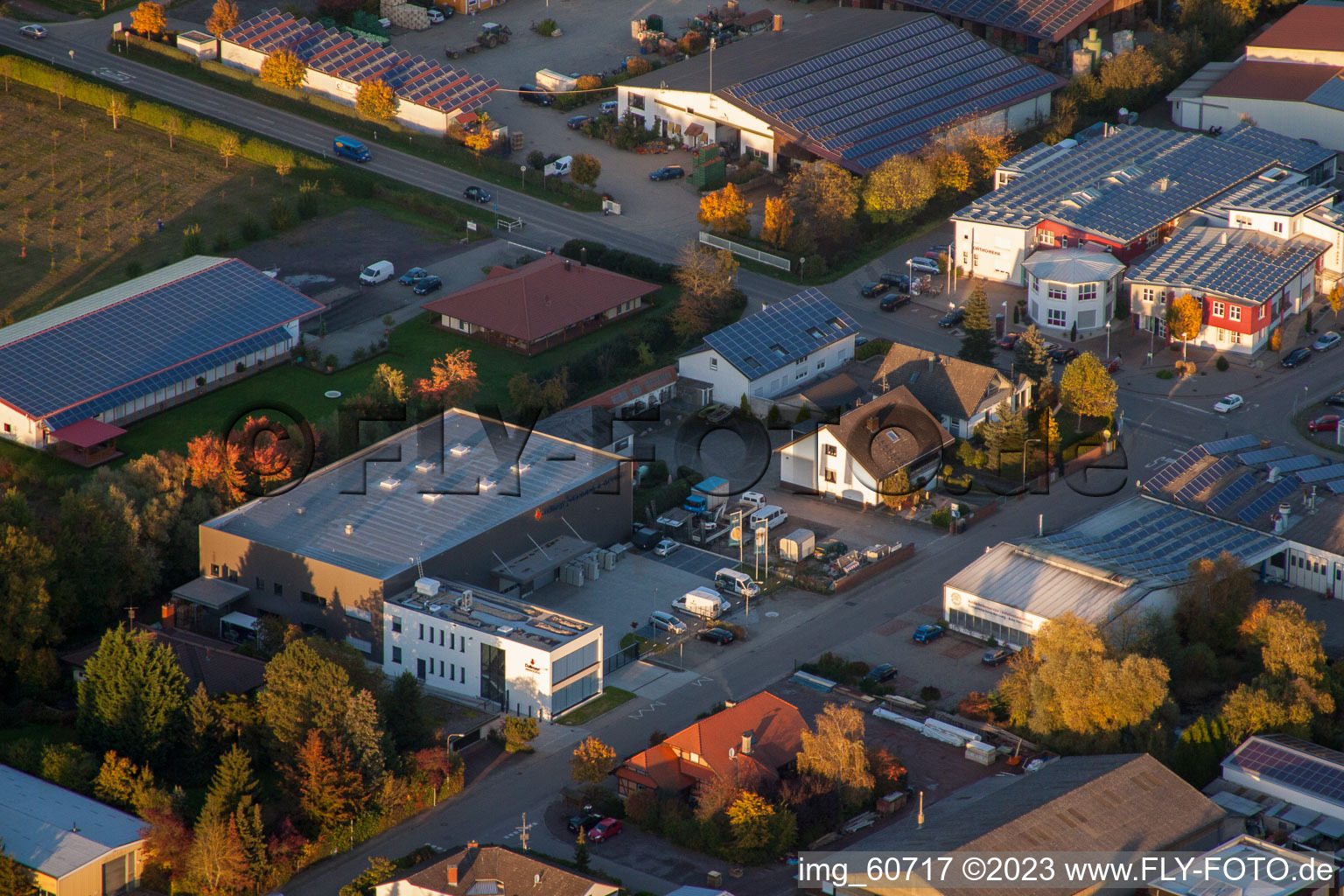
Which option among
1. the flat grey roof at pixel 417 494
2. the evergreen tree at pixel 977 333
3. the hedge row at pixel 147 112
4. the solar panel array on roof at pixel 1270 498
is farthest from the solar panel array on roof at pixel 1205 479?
the hedge row at pixel 147 112

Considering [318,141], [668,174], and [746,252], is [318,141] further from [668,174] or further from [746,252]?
[746,252]

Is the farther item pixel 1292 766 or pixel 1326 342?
pixel 1326 342

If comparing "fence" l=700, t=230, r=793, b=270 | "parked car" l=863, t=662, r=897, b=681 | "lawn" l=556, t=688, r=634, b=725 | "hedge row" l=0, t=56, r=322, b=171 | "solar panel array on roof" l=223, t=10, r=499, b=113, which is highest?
"solar panel array on roof" l=223, t=10, r=499, b=113

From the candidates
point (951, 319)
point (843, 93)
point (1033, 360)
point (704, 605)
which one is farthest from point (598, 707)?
point (843, 93)

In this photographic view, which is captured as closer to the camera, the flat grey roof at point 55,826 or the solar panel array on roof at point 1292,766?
the flat grey roof at point 55,826

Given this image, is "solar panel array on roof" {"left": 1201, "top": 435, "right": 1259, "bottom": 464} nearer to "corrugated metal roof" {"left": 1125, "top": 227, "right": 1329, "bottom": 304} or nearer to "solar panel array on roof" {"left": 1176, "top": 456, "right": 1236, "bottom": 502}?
"solar panel array on roof" {"left": 1176, "top": 456, "right": 1236, "bottom": 502}

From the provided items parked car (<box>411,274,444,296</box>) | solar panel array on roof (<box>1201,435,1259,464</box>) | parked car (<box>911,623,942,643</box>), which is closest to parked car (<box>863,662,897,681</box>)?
parked car (<box>911,623,942,643</box>)

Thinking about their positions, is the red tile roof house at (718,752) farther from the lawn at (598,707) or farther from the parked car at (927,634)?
the parked car at (927,634)
